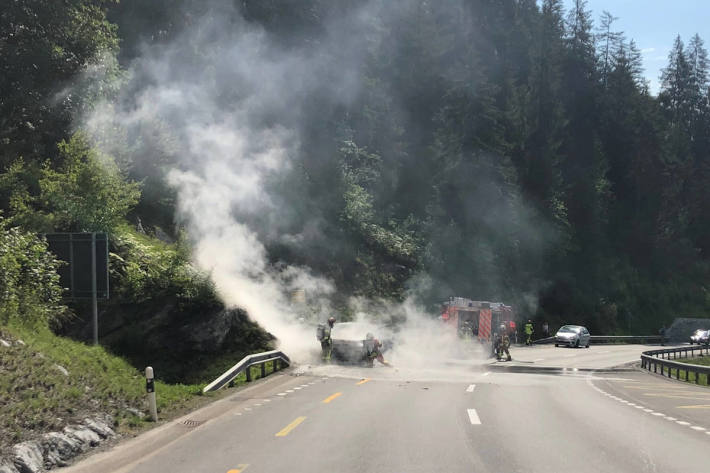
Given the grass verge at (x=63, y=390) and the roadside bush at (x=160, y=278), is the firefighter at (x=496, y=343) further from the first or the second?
the grass verge at (x=63, y=390)

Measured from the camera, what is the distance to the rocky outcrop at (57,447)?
920cm

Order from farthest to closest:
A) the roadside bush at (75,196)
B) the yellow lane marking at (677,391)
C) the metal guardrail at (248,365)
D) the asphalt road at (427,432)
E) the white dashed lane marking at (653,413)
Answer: the roadside bush at (75,196) < the yellow lane marking at (677,391) < the metal guardrail at (248,365) < the white dashed lane marking at (653,413) < the asphalt road at (427,432)

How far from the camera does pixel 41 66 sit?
1280 inches

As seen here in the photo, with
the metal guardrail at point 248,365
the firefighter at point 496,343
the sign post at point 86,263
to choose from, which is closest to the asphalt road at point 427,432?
the metal guardrail at point 248,365

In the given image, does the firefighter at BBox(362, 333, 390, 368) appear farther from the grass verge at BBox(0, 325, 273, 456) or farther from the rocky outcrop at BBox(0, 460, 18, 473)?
the rocky outcrop at BBox(0, 460, 18, 473)

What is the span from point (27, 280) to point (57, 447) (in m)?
8.77

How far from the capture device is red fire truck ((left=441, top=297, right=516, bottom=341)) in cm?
3456

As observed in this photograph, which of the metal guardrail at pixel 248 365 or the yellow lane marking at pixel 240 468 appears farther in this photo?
the metal guardrail at pixel 248 365

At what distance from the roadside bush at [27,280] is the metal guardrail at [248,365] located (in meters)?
4.44

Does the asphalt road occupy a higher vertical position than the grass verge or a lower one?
lower

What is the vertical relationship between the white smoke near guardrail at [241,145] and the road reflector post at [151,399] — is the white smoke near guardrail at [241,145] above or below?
above

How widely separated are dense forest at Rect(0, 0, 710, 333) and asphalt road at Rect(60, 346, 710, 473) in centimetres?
814

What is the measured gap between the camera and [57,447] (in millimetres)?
10164

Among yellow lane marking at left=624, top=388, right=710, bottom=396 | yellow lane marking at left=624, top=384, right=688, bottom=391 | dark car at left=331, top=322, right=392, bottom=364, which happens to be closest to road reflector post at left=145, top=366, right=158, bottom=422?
dark car at left=331, top=322, right=392, bottom=364
